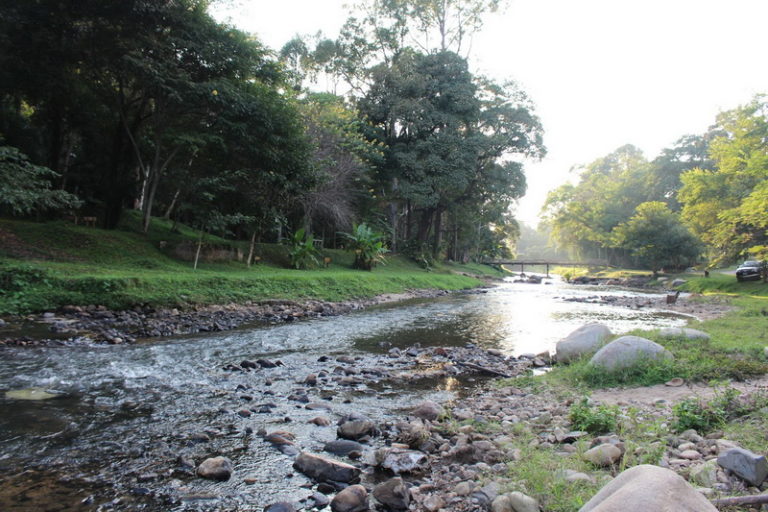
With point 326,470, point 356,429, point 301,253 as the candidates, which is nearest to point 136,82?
point 301,253

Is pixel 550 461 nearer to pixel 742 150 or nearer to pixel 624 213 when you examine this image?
pixel 742 150

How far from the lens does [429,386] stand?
300 inches

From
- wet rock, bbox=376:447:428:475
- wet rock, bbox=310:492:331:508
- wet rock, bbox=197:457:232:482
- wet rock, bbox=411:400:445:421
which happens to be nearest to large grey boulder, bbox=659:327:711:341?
wet rock, bbox=411:400:445:421

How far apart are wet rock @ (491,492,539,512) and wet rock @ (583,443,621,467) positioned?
938 mm

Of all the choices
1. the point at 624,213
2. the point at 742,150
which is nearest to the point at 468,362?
the point at 742,150

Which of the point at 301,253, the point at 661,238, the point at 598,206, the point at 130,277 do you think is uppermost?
the point at 598,206

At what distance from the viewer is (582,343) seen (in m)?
9.22

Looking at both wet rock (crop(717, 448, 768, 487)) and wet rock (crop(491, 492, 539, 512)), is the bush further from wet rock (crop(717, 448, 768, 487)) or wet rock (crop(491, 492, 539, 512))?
wet rock (crop(491, 492, 539, 512))

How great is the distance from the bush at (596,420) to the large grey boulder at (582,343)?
12.9 ft

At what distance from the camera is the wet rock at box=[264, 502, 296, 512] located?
144 inches

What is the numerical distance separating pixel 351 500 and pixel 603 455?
2351 mm

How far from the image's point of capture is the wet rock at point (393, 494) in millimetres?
3730

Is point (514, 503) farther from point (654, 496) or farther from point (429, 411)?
point (429, 411)

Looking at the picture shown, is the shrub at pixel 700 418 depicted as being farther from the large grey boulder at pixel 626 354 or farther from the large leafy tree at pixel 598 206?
the large leafy tree at pixel 598 206
